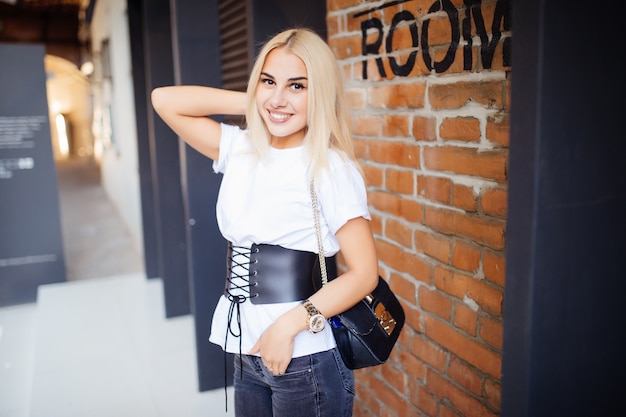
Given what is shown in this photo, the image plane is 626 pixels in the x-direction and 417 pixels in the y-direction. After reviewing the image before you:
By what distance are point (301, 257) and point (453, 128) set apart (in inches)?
24.5

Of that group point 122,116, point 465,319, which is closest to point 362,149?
point 465,319

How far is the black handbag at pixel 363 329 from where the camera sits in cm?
144

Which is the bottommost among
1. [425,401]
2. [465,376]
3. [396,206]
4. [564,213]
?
[425,401]

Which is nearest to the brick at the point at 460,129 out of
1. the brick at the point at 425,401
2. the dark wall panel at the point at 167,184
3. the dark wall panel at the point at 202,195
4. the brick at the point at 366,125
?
the brick at the point at 366,125

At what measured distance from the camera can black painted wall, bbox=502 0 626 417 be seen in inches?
Answer: 40.8

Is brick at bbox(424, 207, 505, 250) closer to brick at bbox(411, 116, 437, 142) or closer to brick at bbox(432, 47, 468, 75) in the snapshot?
brick at bbox(411, 116, 437, 142)

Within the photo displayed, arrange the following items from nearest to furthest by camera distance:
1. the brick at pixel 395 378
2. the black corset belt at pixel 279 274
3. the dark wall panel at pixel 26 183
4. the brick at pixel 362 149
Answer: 1. the black corset belt at pixel 279 274
2. the brick at pixel 395 378
3. the brick at pixel 362 149
4. the dark wall panel at pixel 26 183

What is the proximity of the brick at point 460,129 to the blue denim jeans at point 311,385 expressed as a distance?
72 centimetres

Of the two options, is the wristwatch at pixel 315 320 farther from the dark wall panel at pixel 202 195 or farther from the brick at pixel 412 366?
the dark wall panel at pixel 202 195

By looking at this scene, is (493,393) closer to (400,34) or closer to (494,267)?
(494,267)

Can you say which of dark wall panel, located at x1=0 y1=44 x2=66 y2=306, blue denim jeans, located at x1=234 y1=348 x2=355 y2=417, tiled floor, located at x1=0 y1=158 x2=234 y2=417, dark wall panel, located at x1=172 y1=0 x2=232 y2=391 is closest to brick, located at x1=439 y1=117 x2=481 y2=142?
blue denim jeans, located at x1=234 y1=348 x2=355 y2=417

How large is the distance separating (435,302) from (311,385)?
0.58 m

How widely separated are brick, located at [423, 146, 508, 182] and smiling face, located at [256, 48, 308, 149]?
1.62 feet

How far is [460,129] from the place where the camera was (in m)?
1.66
